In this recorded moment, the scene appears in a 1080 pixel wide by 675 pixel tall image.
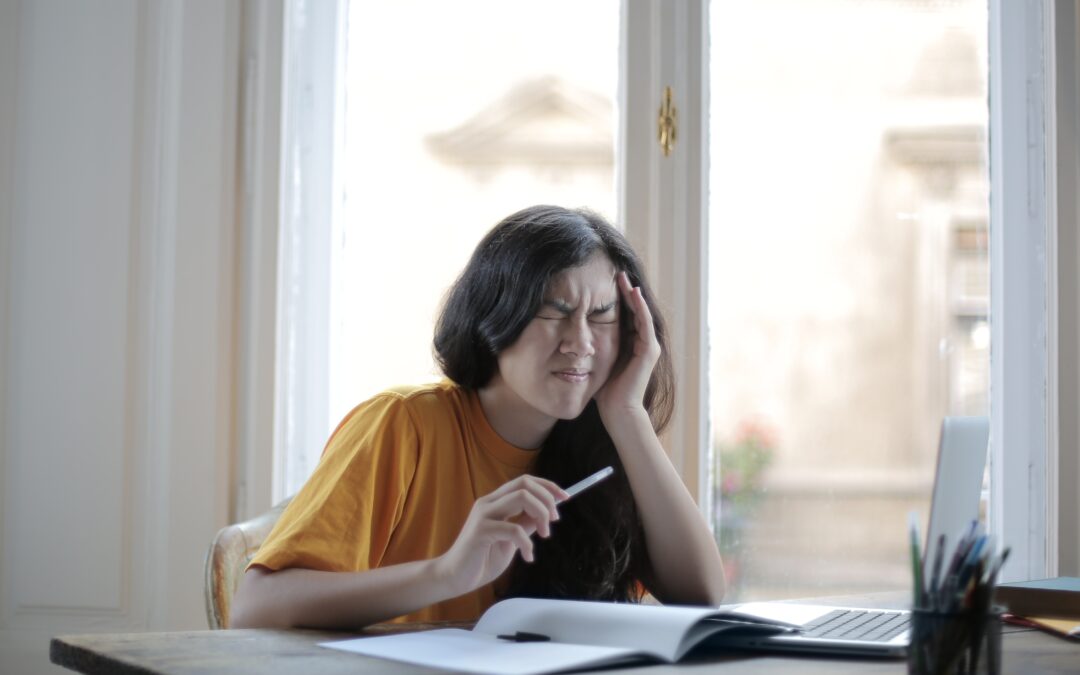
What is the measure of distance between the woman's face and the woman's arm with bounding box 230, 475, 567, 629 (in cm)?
32

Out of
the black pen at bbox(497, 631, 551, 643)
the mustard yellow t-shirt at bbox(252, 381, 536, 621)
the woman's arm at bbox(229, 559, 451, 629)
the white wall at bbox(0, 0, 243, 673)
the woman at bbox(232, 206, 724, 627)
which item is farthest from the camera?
the white wall at bbox(0, 0, 243, 673)

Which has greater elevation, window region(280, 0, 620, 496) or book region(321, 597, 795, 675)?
window region(280, 0, 620, 496)

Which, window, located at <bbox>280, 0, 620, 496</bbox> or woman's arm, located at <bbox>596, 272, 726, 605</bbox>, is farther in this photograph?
window, located at <bbox>280, 0, 620, 496</bbox>

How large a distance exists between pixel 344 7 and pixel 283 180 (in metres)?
0.45

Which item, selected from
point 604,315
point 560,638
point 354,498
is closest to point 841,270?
point 604,315

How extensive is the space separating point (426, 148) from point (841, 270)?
100 cm

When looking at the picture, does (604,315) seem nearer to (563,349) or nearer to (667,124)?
(563,349)

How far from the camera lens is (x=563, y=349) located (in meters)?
1.48

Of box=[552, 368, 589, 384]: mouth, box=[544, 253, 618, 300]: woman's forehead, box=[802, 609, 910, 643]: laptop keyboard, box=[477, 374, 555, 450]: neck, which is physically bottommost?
box=[802, 609, 910, 643]: laptop keyboard

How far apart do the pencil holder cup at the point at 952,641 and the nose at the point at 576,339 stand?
73 cm

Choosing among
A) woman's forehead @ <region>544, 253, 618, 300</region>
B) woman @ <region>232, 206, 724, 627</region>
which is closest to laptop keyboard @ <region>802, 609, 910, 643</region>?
woman @ <region>232, 206, 724, 627</region>

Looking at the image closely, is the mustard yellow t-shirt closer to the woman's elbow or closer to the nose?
the woman's elbow

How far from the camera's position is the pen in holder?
0.80 metres

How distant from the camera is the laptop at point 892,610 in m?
0.84
